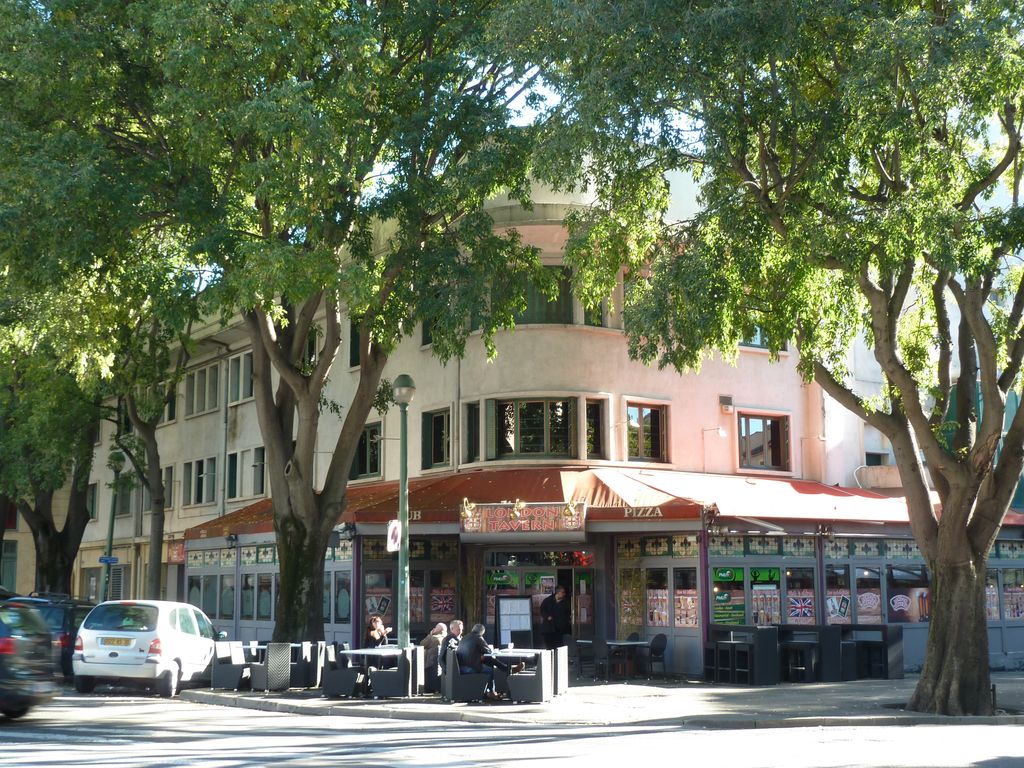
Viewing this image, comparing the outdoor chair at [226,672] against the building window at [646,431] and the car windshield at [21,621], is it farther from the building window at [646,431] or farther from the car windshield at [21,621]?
the building window at [646,431]

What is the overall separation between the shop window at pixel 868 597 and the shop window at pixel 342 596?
10849mm

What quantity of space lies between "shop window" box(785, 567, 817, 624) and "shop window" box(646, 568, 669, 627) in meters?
2.45

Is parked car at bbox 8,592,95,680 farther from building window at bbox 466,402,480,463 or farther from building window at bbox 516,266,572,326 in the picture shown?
building window at bbox 516,266,572,326

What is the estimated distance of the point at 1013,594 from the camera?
2762cm

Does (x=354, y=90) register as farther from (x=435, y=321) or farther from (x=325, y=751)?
(x=325, y=751)

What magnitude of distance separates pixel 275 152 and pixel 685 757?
439 inches

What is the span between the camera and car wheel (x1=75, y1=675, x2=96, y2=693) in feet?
68.0

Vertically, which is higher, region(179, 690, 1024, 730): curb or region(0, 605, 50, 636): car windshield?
region(0, 605, 50, 636): car windshield

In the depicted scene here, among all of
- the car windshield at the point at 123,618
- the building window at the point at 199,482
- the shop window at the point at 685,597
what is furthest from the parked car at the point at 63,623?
the building window at the point at 199,482

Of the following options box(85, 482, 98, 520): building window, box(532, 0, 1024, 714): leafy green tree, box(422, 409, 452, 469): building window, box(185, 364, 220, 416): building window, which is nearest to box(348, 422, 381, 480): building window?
box(422, 409, 452, 469): building window

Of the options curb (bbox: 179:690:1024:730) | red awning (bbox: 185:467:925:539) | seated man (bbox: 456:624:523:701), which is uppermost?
red awning (bbox: 185:467:925:539)

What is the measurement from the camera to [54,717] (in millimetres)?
15938

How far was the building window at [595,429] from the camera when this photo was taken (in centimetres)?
2653

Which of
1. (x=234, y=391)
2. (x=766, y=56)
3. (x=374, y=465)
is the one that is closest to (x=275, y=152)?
(x=766, y=56)
